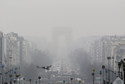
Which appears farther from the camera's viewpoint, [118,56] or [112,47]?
[112,47]

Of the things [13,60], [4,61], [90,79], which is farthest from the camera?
[13,60]

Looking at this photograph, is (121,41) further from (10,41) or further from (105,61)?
(10,41)

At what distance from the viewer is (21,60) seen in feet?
652

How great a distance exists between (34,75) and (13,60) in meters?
23.5

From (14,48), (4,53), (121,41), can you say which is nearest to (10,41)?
(14,48)

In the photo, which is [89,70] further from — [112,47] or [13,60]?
[13,60]

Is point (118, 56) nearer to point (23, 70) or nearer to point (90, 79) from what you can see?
point (90, 79)

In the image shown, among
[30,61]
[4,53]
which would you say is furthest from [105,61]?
[4,53]

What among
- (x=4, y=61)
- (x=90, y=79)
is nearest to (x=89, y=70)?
(x=90, y=79)

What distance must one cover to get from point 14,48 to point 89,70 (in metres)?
41.3

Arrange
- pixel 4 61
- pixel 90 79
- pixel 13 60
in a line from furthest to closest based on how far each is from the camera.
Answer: pixel 13 60, pixel 4 61, pixel 90 79

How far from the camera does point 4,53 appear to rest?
179m

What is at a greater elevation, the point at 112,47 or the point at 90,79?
the point at 112,47

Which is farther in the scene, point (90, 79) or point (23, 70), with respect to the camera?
point (23, 70)
